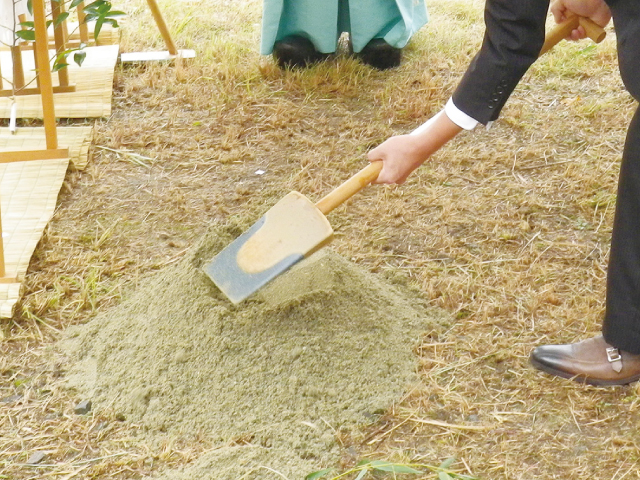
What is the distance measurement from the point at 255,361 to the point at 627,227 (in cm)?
81

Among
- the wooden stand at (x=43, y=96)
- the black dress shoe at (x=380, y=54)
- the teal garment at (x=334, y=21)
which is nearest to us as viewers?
the wooden stand at (x=43, y=96)

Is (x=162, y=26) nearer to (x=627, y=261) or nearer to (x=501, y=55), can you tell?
(x=501, y=55)

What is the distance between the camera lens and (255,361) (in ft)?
5.65

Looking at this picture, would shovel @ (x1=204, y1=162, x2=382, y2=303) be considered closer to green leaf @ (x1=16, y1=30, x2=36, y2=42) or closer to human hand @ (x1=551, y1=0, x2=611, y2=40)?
human hand @ (x1=551, y1=0, x2=611, y2=40)

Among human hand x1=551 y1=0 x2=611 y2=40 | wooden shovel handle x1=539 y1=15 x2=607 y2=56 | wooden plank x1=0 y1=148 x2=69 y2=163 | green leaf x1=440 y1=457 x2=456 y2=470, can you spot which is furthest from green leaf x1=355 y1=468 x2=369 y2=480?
wooden plank x1=0 y1=148 x2=69 y2=163

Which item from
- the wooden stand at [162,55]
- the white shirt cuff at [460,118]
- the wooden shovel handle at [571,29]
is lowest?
the wooden stand at [162,55]

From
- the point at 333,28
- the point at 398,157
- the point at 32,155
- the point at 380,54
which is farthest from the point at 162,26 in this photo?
the point at 398,157

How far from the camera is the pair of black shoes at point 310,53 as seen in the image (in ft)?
10.7

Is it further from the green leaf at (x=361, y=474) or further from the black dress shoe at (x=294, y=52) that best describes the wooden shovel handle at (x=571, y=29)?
the black dress shoe at (x=294, y=52)

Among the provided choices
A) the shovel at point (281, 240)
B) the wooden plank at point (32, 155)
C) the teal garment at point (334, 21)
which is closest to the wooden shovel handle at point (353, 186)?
the shovel at point (281, 240)

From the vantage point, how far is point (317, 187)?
8.30 ft

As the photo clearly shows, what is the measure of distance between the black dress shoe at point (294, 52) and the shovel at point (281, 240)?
1614 mm

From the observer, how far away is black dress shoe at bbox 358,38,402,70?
328 centimetres

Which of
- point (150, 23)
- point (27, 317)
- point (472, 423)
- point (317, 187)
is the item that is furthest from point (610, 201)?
point (150, 23)
